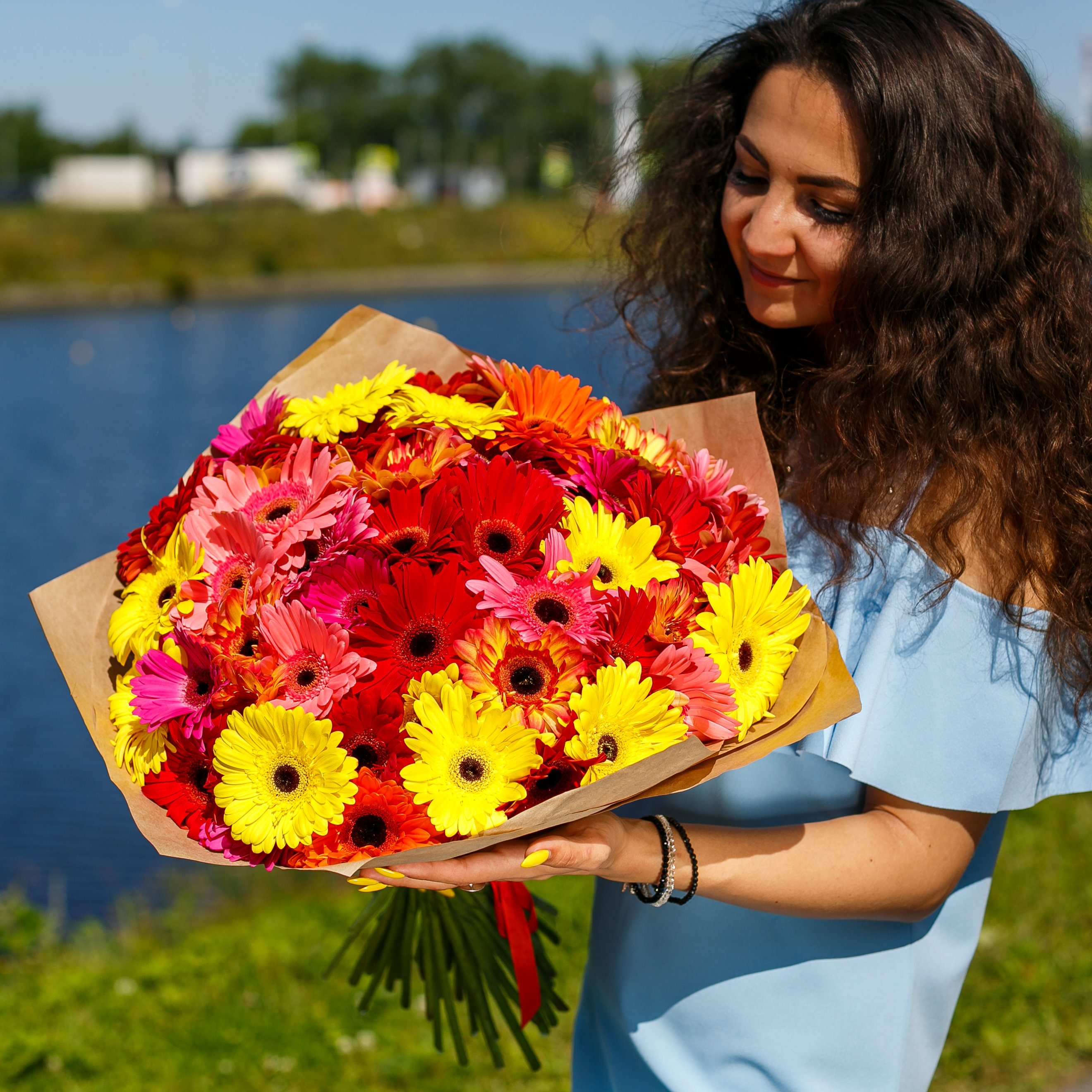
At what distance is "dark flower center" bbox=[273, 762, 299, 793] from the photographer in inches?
38.9

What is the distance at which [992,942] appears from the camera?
295cm

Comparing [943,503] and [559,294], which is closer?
[943,503]

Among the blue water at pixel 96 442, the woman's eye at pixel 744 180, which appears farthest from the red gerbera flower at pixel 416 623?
the blue water at pixel 96 442

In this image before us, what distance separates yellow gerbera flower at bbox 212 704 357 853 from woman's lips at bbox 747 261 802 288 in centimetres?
78

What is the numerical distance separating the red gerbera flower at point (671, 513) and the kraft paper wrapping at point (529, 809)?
0.13 meters

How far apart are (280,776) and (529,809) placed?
218mm

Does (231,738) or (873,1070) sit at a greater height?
(231,738)

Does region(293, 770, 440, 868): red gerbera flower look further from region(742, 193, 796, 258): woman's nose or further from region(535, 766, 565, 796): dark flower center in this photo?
region(742, 193, 796, 258): woman's nose

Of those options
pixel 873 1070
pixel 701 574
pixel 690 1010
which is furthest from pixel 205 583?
pixel 873 1070

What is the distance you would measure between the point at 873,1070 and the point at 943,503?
68 centimetres

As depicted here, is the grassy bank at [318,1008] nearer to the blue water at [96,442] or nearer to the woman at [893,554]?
the woman at [893,554]

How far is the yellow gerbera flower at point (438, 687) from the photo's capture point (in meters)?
0.97

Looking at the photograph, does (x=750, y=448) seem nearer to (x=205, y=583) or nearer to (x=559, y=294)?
(x=205, y=583)

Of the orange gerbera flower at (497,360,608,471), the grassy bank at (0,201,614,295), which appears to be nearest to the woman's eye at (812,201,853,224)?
the orange gerbera flower at (497,360,608,471)
